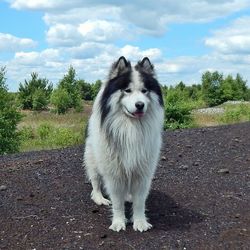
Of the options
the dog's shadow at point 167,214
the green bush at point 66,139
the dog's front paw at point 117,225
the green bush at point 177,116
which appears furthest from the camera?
the green bush at point 177,116

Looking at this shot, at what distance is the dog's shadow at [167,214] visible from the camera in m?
5.22

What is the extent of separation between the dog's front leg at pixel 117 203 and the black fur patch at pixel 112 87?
722 mm

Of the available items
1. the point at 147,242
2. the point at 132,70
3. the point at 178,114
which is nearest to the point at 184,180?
the point at 147,242

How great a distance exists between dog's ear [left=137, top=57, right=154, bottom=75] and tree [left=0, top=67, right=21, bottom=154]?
838 centimetres

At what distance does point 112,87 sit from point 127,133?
1.69ft

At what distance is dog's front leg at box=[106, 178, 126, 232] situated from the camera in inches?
198

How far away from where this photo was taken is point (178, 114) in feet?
53.9

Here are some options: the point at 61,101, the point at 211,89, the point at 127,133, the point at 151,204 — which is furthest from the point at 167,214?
the point at 211,89

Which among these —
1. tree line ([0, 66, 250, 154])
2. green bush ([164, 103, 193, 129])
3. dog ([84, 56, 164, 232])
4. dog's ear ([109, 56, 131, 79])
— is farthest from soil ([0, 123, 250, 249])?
tree line ([0, 66, 250, 154])

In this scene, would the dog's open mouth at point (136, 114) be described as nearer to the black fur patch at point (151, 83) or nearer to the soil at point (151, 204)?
the black fur patch at point (151, 83)

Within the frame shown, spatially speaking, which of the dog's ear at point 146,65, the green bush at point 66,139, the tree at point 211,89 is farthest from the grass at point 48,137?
the tree at point 211,89

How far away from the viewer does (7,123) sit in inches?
512

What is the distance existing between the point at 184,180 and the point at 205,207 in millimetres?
949

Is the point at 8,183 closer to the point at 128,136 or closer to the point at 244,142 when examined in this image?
the point at 128,136
